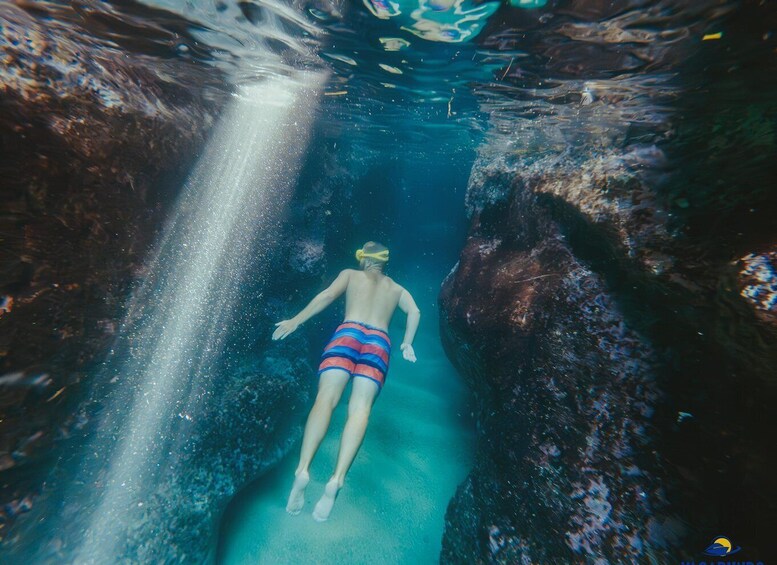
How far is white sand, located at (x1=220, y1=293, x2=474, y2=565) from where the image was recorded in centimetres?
475

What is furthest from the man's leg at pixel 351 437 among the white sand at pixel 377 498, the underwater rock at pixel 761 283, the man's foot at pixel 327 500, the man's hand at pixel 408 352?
the underwater rock at pixel 761 283

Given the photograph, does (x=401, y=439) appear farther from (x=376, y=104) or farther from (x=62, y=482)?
(x=376, y=104)

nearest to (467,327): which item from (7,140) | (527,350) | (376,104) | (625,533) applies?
(527,350)

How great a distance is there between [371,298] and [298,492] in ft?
10.5

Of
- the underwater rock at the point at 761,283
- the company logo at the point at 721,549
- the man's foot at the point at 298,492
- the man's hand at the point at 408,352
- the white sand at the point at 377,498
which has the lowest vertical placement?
the white sand at the point at 377,498

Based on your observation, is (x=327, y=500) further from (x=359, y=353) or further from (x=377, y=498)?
(x=359, y=353)

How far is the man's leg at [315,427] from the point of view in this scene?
4.05 meters

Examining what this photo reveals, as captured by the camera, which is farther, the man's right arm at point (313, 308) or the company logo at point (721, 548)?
the man's right arm at point (313, 308)

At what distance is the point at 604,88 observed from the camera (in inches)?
221

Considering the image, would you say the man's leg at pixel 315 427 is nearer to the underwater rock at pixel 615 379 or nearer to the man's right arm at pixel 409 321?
the man's right arm at pixel 409 321

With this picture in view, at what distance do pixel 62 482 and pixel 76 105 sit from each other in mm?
4886

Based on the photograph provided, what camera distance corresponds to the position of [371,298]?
5.87 m

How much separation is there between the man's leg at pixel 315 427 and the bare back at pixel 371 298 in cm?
118

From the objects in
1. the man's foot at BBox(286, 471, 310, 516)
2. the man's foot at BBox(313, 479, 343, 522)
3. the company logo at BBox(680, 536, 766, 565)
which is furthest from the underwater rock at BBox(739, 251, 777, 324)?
the man's foot at BBox(286, 471, 310, 516)
